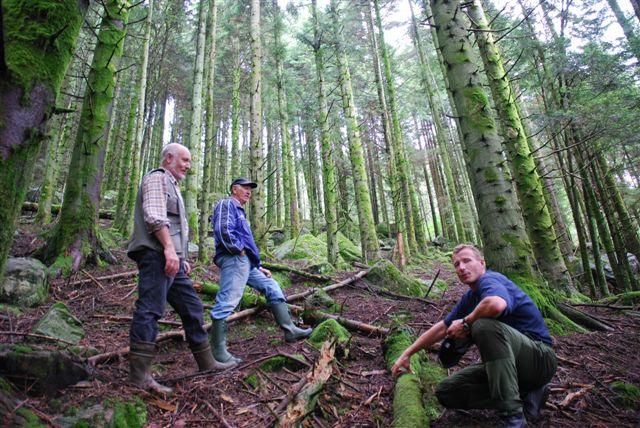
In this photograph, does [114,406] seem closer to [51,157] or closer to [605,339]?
[605,339]

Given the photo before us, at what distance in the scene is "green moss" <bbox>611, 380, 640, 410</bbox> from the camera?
2.53 meters

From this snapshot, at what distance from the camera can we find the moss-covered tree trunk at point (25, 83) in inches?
60.5

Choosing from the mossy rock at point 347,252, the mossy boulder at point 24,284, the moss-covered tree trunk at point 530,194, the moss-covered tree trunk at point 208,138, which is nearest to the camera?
the mossy boulder at point 24,284

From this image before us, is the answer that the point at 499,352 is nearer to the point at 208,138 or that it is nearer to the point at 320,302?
the point at 320,302

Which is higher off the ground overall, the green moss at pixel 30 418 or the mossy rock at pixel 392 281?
the mossy rock at pixel 392 281

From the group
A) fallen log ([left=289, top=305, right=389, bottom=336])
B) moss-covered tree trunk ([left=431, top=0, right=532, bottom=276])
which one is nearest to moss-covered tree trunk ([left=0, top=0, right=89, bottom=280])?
fallen log ([left=289, top=305, right=389, bottom=336])

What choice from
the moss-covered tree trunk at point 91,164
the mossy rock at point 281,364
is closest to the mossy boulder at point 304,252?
the moss-covered tree trunk at point 91,164

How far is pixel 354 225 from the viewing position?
22641 millimetres

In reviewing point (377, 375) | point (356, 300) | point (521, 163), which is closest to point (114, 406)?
point (377, 375)

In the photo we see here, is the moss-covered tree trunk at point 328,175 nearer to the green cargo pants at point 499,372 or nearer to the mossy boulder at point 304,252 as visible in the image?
the mossy boulder at point 304,252

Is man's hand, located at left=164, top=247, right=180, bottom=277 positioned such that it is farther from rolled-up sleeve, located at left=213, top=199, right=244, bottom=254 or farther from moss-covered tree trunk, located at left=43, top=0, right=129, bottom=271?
moss-covered tree trunk, located at left=43, top=0, right=129, bottom=271

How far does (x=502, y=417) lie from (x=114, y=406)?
253cm

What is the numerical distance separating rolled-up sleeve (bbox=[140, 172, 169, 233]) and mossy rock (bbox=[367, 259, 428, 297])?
16.5 feet

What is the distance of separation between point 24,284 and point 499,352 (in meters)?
5.32
